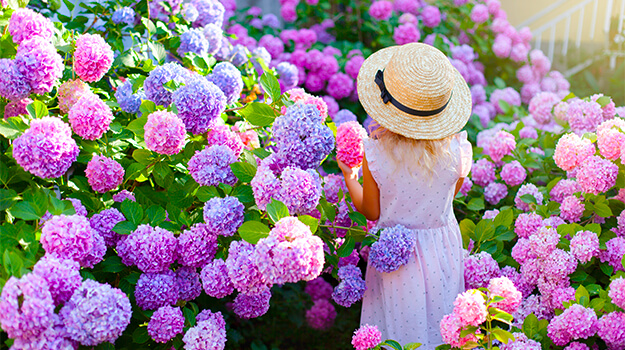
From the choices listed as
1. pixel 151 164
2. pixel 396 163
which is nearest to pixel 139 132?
pixel 151 164

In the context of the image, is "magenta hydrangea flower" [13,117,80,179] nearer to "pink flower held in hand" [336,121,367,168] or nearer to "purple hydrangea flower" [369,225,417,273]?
"pink flower held in hand" [336,121,367,168]

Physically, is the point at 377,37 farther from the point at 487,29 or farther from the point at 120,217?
the point at 120,217

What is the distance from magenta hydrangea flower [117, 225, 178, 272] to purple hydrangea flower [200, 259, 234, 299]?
12 centimetres

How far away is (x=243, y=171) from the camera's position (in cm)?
159

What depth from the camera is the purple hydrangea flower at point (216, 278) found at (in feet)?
4.86

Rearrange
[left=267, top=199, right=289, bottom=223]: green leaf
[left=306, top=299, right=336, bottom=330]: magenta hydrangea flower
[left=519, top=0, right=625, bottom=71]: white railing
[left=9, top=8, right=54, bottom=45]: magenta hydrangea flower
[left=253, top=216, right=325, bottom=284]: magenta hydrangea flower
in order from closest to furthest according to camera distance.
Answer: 1. [left=253, top=216, right=325, bottom=284]: magenta hydrangea flower
2. [left=267, top=199, right=289, bottom=223]: green leaf
3. [left=9, top=8, right=54, bottom=45]: magenta hydrangea flower
4. [left=306, top=299, right=336, bottom=330]: magenta hydrangea flower
5. [left=519, top=0, right=625, bottom=71]: white railing

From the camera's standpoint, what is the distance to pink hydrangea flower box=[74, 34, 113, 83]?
1.64m

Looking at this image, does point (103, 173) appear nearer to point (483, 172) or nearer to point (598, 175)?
point (598, 175)

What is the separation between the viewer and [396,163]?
1844 mm

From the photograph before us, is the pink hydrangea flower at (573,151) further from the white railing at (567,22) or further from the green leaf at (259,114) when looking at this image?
the white railing at (567,22)

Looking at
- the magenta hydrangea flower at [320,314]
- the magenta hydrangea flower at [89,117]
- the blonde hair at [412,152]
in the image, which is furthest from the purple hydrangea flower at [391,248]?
the magenta hydrangea flower at [320,314]

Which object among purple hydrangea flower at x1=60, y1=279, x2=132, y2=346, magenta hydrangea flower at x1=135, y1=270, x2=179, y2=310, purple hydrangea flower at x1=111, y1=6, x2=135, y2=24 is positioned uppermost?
purple hydrangea flower at x1=111, y1=6, x2=135, y2=24

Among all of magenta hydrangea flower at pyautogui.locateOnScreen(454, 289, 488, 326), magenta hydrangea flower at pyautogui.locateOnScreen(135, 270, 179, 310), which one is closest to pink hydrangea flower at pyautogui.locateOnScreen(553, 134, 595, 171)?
magenta hydrangea flower at pyautogui.locateOnScreen(454, 289, 488, 326)

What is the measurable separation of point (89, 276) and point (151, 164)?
0.44 m
